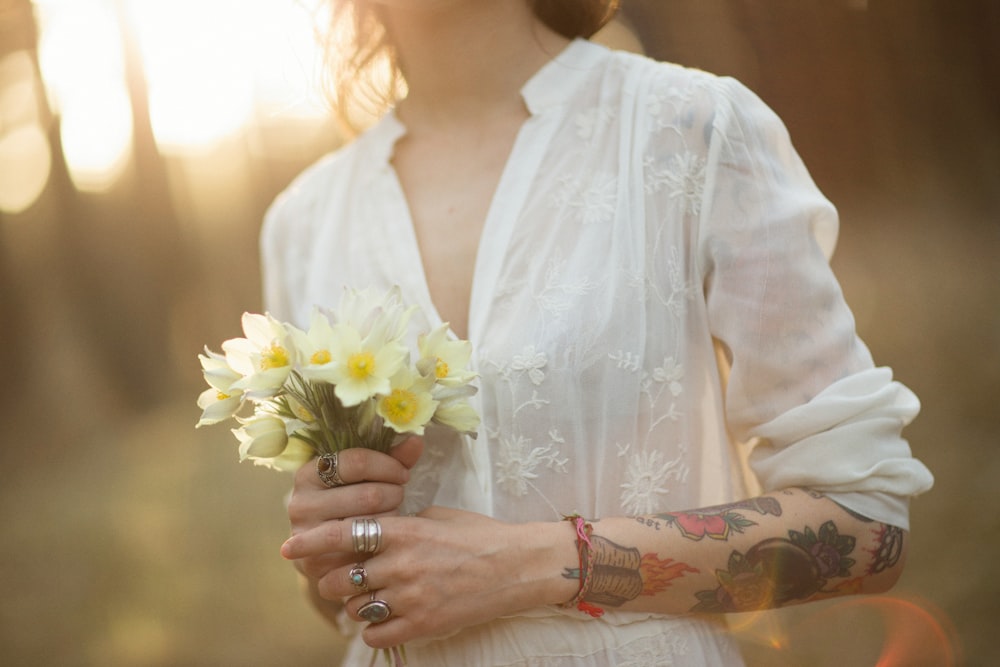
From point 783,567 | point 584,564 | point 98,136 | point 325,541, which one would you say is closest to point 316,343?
point 325,541

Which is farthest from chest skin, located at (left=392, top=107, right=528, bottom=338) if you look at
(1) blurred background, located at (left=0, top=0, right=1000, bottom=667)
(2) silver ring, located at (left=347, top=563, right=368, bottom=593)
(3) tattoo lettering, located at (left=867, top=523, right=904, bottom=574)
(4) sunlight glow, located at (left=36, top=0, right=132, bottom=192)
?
(4) sunlight glow, located at (left=36, top=0, right=132, bottom=192)

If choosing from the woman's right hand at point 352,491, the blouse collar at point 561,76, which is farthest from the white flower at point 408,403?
the blouse collar at point 561,76

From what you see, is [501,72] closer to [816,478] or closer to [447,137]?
[447,137]

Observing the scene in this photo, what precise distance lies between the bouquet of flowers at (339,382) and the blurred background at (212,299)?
192cm

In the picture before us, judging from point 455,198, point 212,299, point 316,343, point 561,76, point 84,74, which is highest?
point 84,74

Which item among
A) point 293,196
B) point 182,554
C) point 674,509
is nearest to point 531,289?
point 674,509

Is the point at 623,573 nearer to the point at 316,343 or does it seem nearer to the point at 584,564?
the point at 584,564

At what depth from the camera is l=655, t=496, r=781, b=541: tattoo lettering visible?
1.37 meters

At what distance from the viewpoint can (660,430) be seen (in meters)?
1.43

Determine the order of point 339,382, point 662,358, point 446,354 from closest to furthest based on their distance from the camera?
point 339,382 < point 446,354 < point 662,358

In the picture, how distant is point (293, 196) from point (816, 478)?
4.28ft

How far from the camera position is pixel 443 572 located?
1.29 metres

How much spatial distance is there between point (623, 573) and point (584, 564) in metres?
0.07

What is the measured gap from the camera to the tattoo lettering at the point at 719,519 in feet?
4.49
